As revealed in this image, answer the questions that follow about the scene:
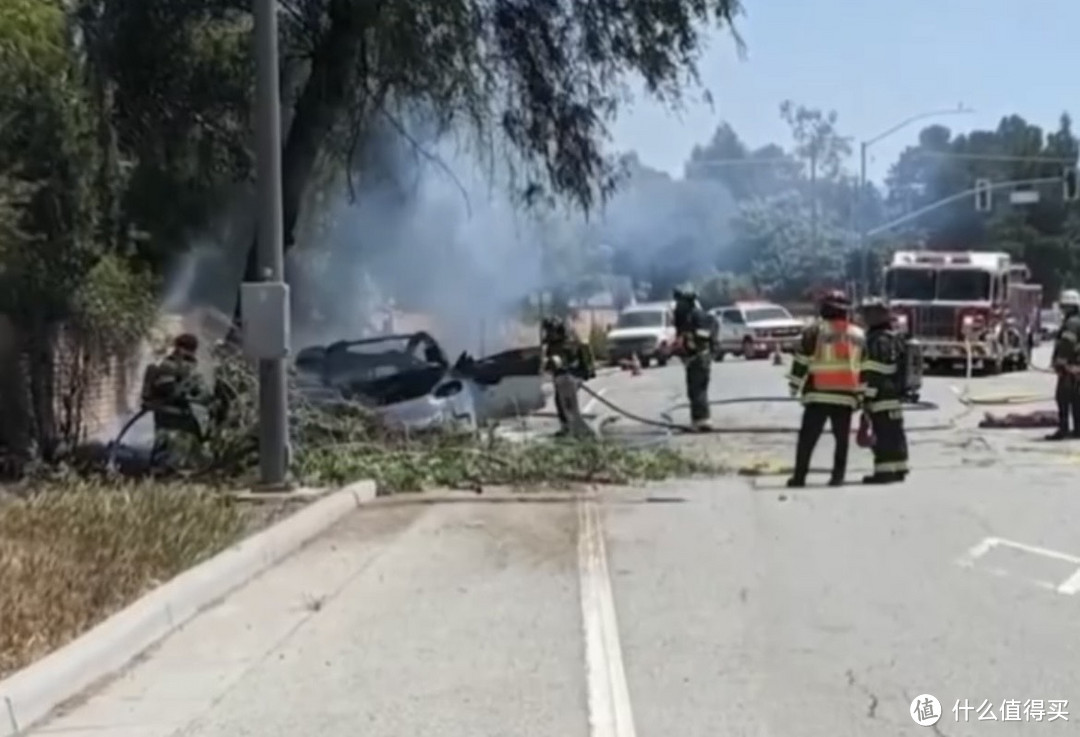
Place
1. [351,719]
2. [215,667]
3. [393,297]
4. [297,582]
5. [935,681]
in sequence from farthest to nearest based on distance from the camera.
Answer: [393,297] → [297,582] → [215,667] → [935,681] → [351,719]

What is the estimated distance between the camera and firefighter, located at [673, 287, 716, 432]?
2216 centimetres

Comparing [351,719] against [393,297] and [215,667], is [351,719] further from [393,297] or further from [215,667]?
[393,297]

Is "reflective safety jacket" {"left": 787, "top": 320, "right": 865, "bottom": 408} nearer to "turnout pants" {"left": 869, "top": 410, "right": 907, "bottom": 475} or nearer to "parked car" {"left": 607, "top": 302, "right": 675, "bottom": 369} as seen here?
"turnout pants" {"left": 869, "top": 410, "right": 907, "bottom": 475}

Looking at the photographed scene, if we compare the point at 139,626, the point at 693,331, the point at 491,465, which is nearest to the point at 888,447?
the point at 491,465

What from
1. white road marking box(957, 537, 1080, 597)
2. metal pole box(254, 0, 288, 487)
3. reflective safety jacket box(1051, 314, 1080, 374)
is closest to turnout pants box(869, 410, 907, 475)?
white road marking box(957, 537, 1080, 597)

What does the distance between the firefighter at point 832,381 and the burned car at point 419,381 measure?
476cm

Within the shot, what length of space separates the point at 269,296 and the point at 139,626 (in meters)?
6.06

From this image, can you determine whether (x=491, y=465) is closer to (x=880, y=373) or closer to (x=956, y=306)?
(x=880, y=373)

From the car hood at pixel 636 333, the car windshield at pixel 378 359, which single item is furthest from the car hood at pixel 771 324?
the car windshield at pixel 378 359

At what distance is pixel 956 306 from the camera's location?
4047 centimetres

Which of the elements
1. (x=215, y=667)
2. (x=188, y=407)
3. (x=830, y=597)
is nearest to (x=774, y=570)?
(x=830, y=597)

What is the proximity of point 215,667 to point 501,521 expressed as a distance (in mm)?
5234

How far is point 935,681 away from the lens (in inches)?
293

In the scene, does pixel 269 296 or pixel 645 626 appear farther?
pixel 269 296
